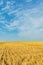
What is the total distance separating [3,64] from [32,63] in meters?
1.97

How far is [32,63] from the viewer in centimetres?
1155

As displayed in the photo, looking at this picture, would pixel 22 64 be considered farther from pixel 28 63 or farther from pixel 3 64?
pixel 3 64

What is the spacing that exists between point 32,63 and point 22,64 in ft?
2.49

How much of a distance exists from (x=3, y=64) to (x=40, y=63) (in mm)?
2492

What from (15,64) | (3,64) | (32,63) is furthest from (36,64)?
(3,64)

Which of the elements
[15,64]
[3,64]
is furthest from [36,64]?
[3,64]

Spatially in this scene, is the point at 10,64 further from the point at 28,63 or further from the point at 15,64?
the point at 28,63

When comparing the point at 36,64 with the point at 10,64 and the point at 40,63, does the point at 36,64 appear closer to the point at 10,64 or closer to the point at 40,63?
the point at 40,63

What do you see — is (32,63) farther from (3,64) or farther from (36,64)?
(3,64)

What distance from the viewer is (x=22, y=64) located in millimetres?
11203

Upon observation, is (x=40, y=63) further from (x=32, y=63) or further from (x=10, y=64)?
(x=10, y=64)

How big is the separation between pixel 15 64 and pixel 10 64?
332 mm

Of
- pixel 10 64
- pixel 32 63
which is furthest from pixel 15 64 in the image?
pixel 32 63

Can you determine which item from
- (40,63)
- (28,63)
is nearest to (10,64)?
(28,63)
